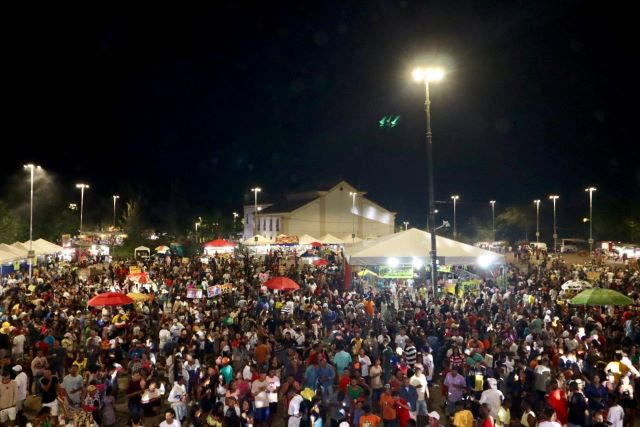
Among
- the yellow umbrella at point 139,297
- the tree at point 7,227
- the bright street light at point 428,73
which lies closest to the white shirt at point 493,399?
the bright street light at point 428,73

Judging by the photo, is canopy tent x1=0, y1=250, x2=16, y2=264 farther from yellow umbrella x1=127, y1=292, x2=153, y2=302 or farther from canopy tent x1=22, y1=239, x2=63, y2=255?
yellow umbrella x1=127, y1=292, x2=153, y2=302

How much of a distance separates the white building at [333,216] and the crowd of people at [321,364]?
4554cm

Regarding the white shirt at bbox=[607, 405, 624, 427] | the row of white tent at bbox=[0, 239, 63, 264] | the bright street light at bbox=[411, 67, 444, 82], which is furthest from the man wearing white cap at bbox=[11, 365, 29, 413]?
the row of white tent at bbox=[0, 239, 63, 264]

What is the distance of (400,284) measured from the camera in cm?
2388

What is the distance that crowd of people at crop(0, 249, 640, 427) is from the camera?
8.88 metres

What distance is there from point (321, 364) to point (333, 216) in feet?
186

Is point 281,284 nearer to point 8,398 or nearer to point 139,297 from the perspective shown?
point 139,297

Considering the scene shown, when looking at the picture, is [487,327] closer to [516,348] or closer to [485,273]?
[516,348]

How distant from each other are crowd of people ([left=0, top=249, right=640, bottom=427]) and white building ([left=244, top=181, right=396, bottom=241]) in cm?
4554

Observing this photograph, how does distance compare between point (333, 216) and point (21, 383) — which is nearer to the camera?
point (21, 383)

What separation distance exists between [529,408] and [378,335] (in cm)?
550

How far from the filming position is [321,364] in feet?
34.0

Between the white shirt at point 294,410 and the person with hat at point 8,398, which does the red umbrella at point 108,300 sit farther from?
the white shirt at point 294,410

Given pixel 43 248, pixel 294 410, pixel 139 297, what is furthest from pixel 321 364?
pixel 43 248
